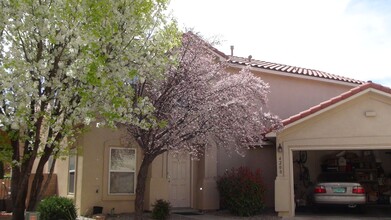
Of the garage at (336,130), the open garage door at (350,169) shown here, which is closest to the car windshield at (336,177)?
the garage at (336,130)

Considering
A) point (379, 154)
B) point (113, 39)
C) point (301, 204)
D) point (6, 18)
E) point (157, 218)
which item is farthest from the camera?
point (379, 154)

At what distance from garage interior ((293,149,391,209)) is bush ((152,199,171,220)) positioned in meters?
6.14

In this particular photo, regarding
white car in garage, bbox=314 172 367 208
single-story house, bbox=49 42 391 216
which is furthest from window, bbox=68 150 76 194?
white car in garage, bbox=314 172 367 208

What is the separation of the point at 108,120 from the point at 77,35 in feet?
5.30

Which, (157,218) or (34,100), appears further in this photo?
(157,218)

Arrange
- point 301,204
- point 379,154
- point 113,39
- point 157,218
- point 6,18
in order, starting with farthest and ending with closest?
point 379,154
point 301,204
point 157,218
point 113,39
point 6,18

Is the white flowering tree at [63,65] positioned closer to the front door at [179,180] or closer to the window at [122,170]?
the window at [122,170]

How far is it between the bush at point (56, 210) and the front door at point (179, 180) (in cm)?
372

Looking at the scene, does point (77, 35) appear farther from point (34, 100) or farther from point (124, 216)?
point (124, 216)

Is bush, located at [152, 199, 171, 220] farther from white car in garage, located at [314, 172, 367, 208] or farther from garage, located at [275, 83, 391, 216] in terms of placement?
white car in garage, located at [314, 172, 367, 208]

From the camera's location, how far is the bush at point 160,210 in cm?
1299

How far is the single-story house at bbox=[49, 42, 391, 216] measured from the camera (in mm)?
13109

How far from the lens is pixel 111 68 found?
26.8ft

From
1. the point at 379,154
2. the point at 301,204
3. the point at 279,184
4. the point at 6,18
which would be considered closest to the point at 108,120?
the point at 6,18
